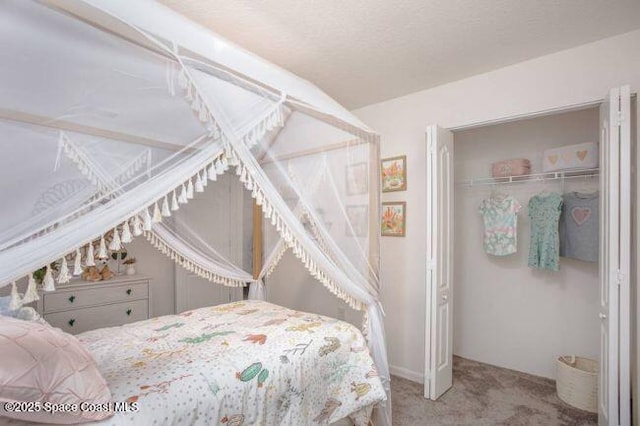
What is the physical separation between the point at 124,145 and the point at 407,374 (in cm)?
304

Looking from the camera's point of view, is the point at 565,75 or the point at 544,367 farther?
the point at 544,367

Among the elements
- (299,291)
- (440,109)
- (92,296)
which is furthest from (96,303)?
(440,109)

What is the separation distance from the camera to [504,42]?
2.31 meters

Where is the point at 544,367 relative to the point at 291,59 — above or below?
below

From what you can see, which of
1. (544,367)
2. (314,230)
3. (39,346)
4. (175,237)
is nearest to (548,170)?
(544,367)

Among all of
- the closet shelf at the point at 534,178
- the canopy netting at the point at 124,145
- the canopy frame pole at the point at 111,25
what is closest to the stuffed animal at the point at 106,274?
the canopy netting at the point at 124,145

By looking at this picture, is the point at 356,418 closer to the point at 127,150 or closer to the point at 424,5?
the point at 127,150

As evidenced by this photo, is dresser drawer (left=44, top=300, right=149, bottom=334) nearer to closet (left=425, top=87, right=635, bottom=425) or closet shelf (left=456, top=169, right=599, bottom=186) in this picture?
closet (left=425, top=87, right=635, bottom=425)

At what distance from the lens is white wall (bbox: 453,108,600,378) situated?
3.04 m

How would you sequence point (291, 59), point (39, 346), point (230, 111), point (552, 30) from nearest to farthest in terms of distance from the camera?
1. point (39, 346)
2. point (230, 111)
3. point (552, 30)
4. point (291, 59)

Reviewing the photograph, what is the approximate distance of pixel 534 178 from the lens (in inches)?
129

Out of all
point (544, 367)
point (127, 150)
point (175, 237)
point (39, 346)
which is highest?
point (127, 150)

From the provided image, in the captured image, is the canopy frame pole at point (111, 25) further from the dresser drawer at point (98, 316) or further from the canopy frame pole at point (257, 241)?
the dresser drawer at point (98, 316)

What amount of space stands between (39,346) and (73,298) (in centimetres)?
200
